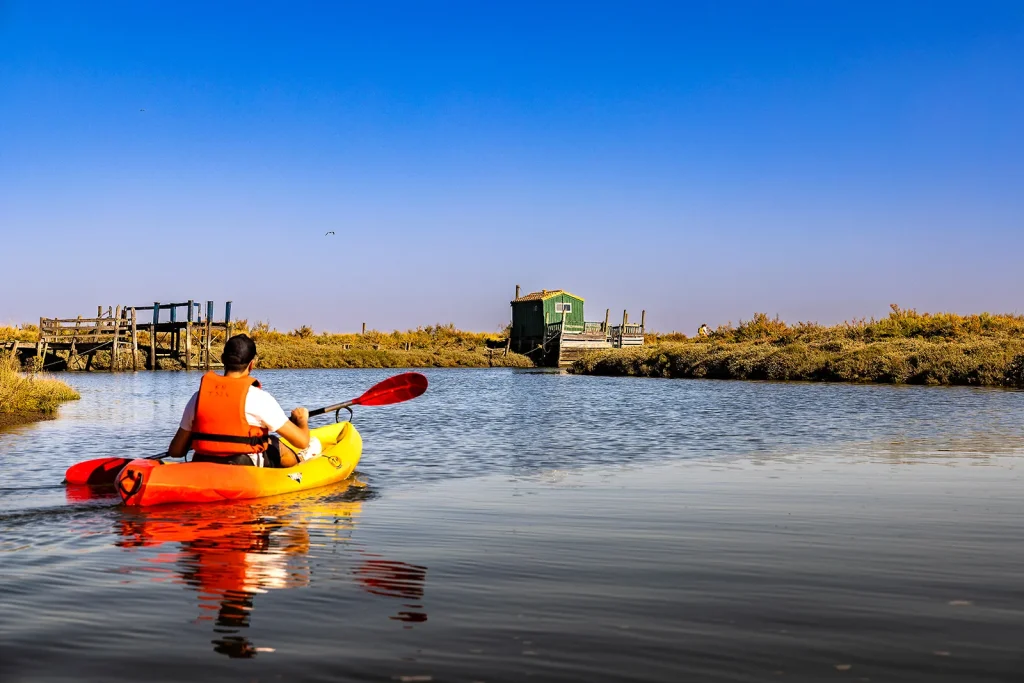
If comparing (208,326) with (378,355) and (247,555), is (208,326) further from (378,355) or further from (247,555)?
(247,555)

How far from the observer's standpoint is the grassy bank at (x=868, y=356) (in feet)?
92.3

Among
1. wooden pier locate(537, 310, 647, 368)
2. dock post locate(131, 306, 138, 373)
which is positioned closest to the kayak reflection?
dock post locate(131, 306, 138, 373)

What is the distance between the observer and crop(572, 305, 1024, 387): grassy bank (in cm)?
2814

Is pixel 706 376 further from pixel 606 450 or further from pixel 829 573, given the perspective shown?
pixel 829 573

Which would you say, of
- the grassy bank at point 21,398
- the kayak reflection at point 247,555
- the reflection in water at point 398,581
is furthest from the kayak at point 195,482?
the grassy bank at point 21,398

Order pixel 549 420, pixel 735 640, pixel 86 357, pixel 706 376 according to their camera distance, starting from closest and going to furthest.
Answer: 1. pixel 735 640
2. pixel 549 420
3. pixel 706 376
4. pixel 86 357

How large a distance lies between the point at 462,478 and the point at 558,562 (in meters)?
4.26

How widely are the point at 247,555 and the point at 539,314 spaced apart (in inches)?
2043

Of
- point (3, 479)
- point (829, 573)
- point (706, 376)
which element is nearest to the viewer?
point (829, 573)

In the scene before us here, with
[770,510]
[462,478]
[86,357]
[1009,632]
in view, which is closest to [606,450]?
[462,478]

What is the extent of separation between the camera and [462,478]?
9.83 meters

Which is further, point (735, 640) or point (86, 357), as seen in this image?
point (86, 357)

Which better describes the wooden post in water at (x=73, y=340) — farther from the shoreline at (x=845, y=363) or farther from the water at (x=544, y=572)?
the water at (x=544, y=572)

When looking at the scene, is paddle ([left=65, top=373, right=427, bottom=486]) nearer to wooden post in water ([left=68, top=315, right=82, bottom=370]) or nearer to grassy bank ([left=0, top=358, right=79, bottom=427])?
grassy bank ([left=0, top=358, right=79, bottom=427])
